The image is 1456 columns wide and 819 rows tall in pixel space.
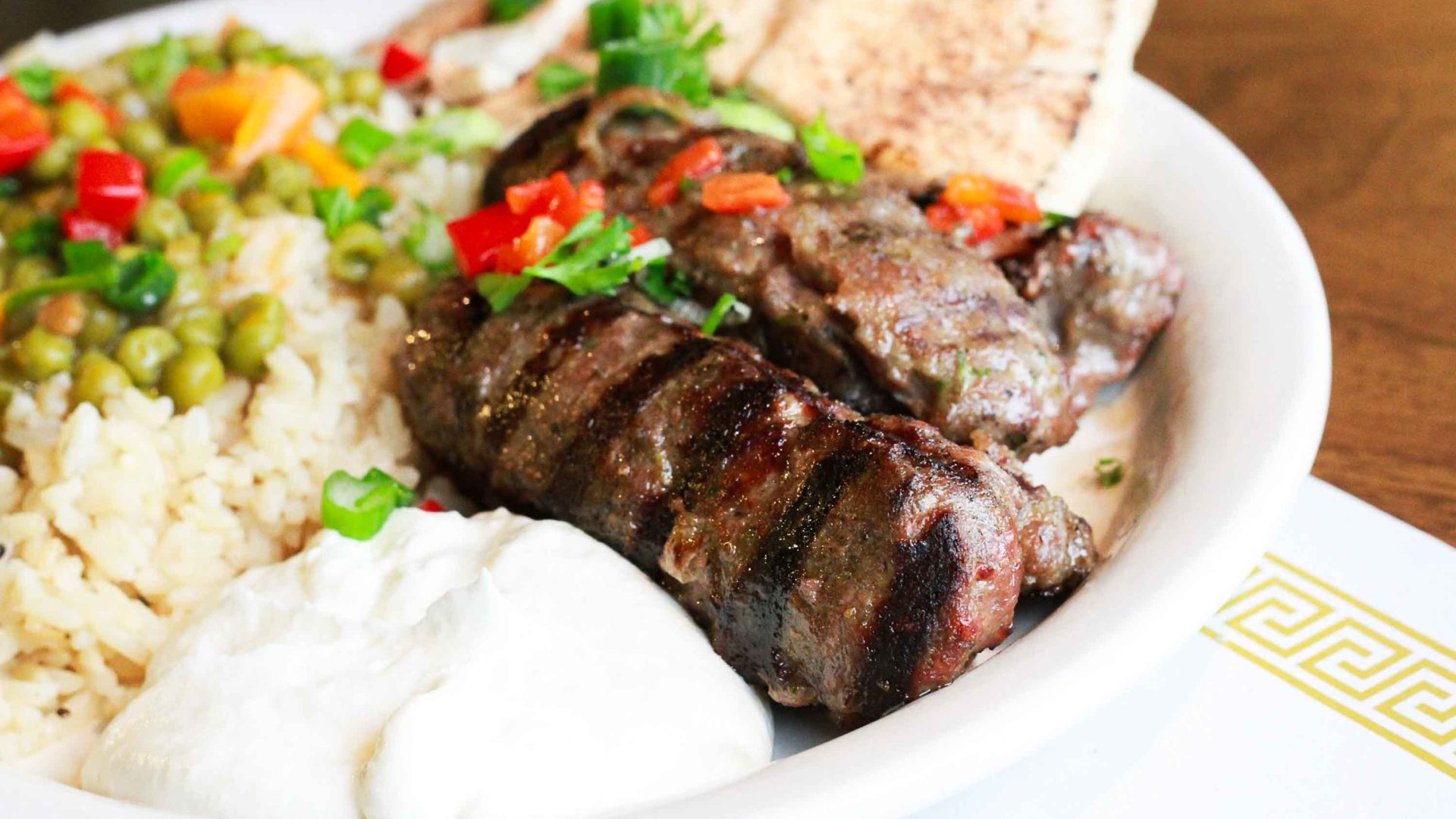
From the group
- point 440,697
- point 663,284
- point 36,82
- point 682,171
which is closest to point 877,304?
point 663,284

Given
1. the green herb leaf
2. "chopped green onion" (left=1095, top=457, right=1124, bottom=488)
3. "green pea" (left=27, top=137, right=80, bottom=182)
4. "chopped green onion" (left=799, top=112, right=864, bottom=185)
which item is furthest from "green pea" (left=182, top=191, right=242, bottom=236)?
"chopped green onion" (left=1095, top=457, right=1124, bottom=488)

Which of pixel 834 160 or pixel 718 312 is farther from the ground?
pixel 834 160

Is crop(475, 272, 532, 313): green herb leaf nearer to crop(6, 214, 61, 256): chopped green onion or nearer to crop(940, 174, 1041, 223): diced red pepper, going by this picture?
crop(940, 174, 1041, 223): diced red pepper

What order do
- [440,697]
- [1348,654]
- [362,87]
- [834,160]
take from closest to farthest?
[440,697]
[1348,654]
[834,160]
[362,87]

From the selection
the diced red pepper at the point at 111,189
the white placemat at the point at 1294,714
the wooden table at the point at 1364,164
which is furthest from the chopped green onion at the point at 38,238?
the wooden table at the point at 1364,164

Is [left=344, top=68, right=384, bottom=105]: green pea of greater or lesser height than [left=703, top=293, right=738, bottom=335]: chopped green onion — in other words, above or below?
below

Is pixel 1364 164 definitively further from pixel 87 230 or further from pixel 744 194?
pixel 87 230

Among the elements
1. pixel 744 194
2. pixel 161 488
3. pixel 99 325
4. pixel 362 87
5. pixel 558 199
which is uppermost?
pixel 744 194
